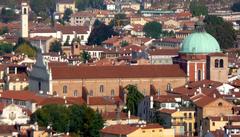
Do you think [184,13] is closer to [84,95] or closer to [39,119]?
[84,95]

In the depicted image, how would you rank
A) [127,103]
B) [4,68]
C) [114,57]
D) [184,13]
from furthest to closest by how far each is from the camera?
[184,13]
[114,57]
[4,68]
[127,103]

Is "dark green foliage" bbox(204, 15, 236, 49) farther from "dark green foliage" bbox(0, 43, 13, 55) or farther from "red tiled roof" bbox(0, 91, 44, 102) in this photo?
"red tiled roof" bbox(0, 91, 44, 102)

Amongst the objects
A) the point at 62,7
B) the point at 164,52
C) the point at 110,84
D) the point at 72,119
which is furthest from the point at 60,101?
the point at 62,7

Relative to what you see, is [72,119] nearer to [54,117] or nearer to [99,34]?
[54,117]

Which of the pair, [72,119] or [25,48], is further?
[25,48]

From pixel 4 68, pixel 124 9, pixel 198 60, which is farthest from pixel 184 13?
pixel 198 60

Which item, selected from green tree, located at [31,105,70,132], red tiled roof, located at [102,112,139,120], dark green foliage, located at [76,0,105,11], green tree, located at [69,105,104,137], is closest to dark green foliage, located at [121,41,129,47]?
red tiled roof, located at [102,112,139,120]
